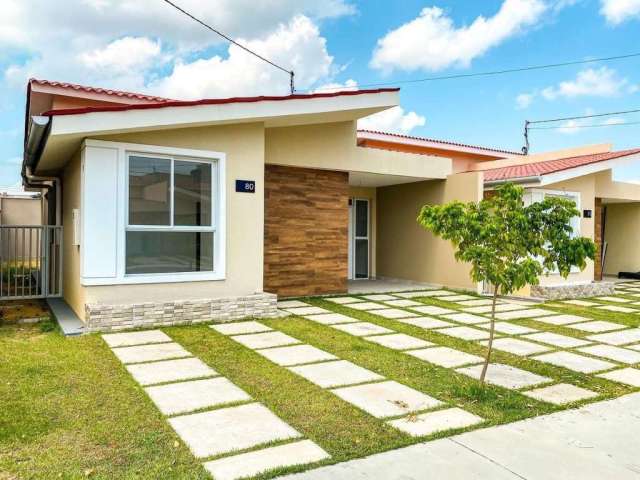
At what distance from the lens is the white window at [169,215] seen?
23.9 feet

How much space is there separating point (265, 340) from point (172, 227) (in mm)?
2317

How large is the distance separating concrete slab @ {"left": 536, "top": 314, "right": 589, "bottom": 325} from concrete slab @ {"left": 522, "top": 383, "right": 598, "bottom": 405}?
11.9ft

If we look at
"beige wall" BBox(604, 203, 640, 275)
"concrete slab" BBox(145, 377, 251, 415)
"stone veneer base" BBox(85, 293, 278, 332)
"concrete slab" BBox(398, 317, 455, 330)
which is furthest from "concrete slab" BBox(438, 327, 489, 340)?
"beige wall" BBox(604, 203, 640, 275)

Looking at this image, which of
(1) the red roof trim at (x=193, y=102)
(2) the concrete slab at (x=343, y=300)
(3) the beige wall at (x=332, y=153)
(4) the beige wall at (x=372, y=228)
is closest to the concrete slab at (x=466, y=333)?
(2) the concrete slab at (x=343, y=300)

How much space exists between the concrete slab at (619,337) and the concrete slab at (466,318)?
64.8 inches

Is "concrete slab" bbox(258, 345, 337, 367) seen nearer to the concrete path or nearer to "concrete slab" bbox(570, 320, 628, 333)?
the concrete path

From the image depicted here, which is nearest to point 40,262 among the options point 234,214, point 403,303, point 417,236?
point 234,214

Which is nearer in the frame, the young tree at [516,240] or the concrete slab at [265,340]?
the young tree at [516,240]

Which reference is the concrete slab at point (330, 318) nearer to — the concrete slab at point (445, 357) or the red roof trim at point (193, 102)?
the concrete slab at point (445, 357)

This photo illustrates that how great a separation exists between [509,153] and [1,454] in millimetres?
20214

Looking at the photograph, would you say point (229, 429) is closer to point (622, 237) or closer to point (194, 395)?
point (194, 395)

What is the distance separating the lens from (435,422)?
3795 millimetres

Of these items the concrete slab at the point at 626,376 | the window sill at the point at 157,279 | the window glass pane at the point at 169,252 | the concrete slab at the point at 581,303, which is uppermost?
the window glass pane at the point at 169,252

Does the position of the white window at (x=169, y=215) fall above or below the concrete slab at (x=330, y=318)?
above
